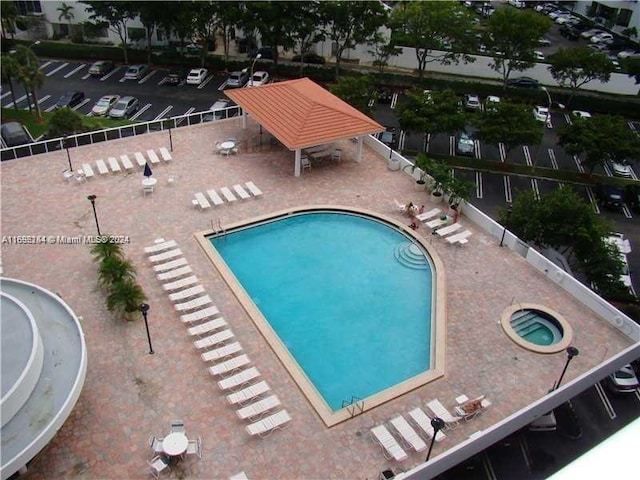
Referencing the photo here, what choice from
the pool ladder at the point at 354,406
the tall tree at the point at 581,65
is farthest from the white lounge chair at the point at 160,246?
the tall tree at the point at 581,65

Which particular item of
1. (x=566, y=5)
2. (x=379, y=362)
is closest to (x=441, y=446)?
(x=379, y=362)

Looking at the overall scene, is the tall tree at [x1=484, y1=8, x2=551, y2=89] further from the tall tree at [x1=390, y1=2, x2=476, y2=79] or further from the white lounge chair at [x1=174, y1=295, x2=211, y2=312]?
the white lounge chair at [x1=174, y1=295, x2=211, y2=312]

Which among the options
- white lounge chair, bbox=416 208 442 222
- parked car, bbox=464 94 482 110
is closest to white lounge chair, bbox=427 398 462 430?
white lounge chair, bbox=416 208 442 222

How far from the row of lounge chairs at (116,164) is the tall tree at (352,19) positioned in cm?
2429

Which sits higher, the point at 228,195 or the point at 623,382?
the point at 228,195

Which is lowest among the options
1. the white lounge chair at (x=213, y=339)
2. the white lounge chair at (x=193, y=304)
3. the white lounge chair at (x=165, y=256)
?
the white lounge chair at (x=213, y=339)

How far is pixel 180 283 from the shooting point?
25.1 metres

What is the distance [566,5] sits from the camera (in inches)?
3187

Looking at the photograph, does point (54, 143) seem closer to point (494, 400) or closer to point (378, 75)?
point (494, 400)

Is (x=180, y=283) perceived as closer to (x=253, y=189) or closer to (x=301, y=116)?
(x=253, y=189)

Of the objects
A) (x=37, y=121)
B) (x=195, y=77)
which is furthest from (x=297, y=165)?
(x=195, y=77)

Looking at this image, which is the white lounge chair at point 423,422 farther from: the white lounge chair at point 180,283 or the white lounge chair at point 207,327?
the white lounge chair at point 180,283

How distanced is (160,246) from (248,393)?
383 inches

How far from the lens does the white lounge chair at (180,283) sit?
81.6 ft
